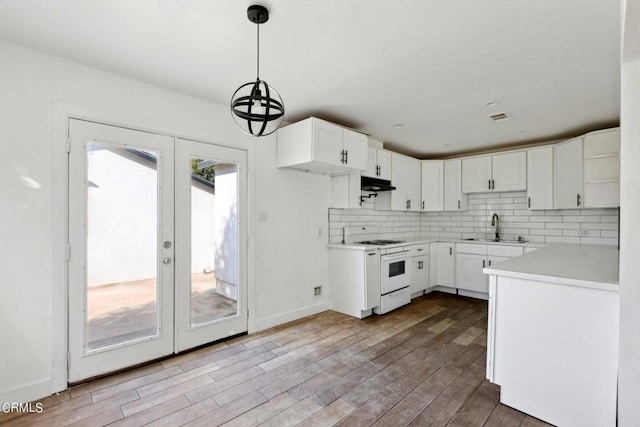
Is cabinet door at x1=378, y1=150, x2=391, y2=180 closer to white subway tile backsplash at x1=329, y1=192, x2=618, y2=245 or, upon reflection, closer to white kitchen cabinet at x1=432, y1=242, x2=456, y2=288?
white subway tile backsplash at x1=329, y1=192, x2=618, y2=245

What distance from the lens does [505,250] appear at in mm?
4570

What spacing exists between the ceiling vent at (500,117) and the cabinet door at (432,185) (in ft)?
5.69

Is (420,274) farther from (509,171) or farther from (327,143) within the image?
(327,143)

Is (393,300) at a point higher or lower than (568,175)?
lower

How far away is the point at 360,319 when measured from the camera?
3.93 metres

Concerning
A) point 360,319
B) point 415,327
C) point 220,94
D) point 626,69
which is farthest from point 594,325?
point 220,94

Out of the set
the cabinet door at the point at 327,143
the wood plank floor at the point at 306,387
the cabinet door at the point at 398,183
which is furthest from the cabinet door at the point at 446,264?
the cabinet door at the point at 327,143

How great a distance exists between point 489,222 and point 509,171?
0.94 m

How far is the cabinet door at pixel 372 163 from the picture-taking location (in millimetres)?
4422

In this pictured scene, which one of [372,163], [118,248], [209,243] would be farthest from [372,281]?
[118,248]

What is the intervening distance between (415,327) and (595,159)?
306cm

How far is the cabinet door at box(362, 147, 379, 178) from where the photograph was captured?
442 centimetres

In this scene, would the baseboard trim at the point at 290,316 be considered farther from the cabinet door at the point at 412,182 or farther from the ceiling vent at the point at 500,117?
the ceiling vent at the point at 500,117

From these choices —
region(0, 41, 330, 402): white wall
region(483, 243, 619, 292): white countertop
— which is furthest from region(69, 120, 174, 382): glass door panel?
region(483, 243, 619, 292): white countertop
